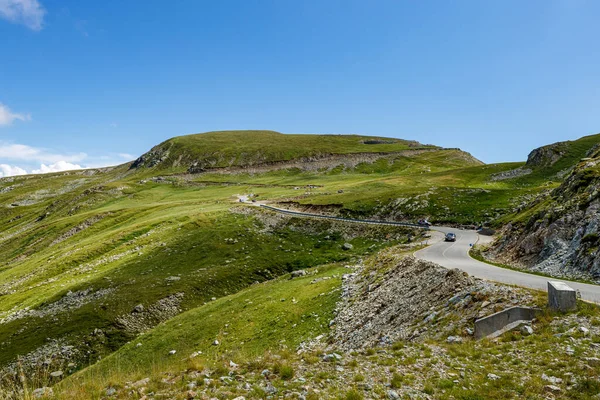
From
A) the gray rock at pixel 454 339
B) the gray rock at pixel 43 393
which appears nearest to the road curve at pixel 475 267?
the gray rock at pixel 454 339

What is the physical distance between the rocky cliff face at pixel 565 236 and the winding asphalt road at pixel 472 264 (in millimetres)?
2320

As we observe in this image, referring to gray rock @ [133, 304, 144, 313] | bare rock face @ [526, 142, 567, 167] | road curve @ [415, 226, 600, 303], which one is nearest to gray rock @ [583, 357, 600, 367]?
road curve @ [415, 226, 600, 303]

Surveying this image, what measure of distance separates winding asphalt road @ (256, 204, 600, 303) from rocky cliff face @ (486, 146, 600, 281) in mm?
2320

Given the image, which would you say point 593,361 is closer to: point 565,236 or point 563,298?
point 563,298

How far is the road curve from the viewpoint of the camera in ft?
68.0

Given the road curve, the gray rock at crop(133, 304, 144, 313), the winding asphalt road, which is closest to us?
the road curve

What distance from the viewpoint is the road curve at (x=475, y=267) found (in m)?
20.7

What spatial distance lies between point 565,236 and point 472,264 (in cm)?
744

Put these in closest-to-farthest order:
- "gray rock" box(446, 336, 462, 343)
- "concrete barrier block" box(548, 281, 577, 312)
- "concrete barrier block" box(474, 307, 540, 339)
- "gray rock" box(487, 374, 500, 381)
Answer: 1. "gray rock" box(487, 374, 500, 381)
2. "concrete barrier block" box(548, 281, 577, 312)
3. "gray rock" box(446, 336, 462, 343)
4. "concrete barrier block" box(474, 307, 540, 339)

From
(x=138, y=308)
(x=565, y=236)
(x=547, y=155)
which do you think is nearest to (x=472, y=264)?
(x=565, y=236)

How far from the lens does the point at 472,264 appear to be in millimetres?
30281

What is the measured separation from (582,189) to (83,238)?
101644 millimetres

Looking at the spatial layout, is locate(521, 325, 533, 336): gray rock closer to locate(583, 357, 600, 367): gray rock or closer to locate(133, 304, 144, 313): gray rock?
locate(583, 357, 600, 367): gray rock

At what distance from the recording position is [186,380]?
44.7ft
